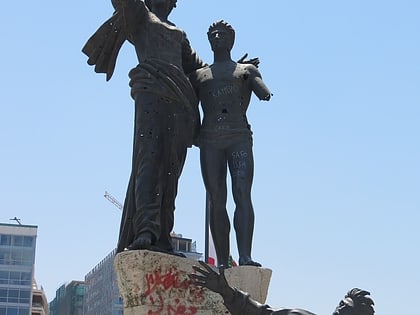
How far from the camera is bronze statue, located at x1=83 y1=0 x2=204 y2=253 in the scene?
374 inches

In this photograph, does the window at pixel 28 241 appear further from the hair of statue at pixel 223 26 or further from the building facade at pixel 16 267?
the hair of statue at pixel 223 26

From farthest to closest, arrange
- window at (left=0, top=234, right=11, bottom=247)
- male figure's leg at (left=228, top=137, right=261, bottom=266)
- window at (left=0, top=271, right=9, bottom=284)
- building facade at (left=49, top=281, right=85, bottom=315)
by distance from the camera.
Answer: building facade at (left=49, top=281, right=85, bottom=315)
window at (left=0, top=234, right=11, bottom=247)
window at (left=0, top=271, right=9, bottom=284)
male figure's leg at (left=228, top=137, right=261, bottom=266)

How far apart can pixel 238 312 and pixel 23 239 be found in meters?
80.2

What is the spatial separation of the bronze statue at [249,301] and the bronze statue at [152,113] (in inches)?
96.2

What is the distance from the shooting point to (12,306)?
8175cm

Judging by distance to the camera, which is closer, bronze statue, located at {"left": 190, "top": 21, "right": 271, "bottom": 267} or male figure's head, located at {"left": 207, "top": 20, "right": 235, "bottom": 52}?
bronze statue, located at {"left": 190, "top": 21, "right": 271, "bottom": 267}

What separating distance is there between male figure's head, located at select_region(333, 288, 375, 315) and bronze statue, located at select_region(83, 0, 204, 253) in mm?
3111

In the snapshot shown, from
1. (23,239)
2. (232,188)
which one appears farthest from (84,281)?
(232,188)

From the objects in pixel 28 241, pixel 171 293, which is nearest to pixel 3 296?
pixel 28 241

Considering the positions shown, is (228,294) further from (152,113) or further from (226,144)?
(226,144)

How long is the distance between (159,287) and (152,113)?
1870 millimetres

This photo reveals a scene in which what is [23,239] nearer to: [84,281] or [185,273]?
[84,281]

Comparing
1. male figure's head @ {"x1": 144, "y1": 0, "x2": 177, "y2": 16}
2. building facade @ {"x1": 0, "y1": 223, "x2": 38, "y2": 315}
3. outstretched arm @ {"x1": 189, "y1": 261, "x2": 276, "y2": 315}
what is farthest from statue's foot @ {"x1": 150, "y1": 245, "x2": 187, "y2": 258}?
building facade @ {"x1": 0, "y1": 223, "x2": 38, "y2": 315}

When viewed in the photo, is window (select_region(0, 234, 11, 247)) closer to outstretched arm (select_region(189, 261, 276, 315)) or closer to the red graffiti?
the red graffiti
